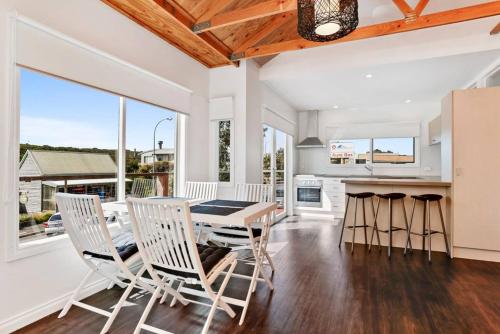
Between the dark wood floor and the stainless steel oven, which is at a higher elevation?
the stainless steel oven

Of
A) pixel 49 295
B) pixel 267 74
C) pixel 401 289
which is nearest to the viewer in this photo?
pixel 49 295

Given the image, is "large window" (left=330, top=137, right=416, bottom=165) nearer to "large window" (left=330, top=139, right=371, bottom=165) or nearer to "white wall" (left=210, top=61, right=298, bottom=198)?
"large window" (left=330, top=139, right=371, bottom=165)

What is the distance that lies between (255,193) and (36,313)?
7.61 ft

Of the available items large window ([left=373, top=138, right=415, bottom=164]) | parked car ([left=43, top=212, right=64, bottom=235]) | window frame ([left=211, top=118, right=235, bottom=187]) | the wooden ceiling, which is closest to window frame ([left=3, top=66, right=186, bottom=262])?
parked car ([left=43, top=212, right=64, bottom=235])

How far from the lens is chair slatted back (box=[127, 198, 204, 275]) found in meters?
1.69

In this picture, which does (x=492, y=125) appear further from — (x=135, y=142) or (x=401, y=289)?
(x=135, y=142)

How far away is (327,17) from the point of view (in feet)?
6.85

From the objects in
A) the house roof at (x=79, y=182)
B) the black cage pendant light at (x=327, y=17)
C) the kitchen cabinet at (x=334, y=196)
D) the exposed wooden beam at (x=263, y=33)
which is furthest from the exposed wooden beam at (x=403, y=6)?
the kitchen cabinet at (x=334, y=196)

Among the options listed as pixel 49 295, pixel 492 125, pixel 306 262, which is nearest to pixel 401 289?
pixel 306 262

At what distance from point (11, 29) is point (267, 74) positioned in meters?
3.44

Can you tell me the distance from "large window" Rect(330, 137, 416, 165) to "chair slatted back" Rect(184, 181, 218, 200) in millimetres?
4462

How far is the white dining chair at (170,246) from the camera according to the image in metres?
1.70

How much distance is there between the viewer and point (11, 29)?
1939mm

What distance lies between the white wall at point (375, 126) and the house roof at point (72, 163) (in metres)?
5.38
